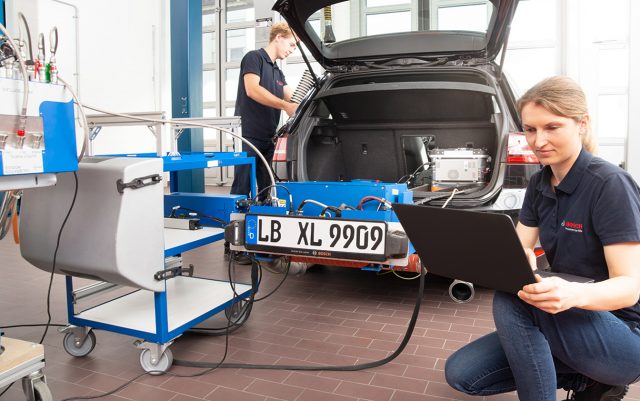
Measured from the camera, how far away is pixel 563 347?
153cm

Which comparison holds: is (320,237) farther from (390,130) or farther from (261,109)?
(261,109)

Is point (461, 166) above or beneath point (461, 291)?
above

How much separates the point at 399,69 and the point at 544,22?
6271 mm

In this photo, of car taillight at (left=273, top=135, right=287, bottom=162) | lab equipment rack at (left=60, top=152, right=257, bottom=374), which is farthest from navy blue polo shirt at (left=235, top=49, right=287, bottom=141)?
lab equipment rack at (left=60, top=152, right=257, bottom=374)

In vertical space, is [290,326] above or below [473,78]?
below

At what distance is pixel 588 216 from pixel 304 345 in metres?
1.47

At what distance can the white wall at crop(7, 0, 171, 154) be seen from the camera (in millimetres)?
8938

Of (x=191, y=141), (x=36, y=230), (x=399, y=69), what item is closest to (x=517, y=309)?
(x=36, y=230)

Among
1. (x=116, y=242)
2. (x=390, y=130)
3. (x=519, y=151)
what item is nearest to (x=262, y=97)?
(x=390, y=130)

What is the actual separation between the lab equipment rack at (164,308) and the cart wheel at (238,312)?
2 cm

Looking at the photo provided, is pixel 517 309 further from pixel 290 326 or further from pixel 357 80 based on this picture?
pixel 357 80

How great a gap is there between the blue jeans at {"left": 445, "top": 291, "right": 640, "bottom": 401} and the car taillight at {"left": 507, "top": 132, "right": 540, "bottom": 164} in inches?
54.5

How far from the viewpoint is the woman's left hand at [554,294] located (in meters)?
1.34

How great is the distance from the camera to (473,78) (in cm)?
358
